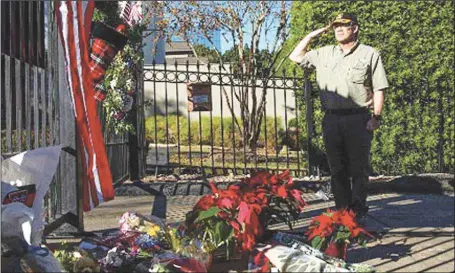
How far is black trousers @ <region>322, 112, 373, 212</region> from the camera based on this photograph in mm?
4008

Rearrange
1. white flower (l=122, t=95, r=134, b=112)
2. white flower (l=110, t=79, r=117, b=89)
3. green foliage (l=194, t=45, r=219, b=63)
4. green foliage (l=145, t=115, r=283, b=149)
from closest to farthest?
1. white flower (l=110, t=79, r=117, b=89)
2. white flower (l=122, t=95, r=134, b=112)
3. green foliage (l=194, t=45, r=219, b=63)
4. green foliage (l=145, t=115, r=283, b=149)

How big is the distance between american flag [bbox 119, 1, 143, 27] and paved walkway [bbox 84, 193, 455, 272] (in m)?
2.22

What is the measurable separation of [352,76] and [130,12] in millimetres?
3732

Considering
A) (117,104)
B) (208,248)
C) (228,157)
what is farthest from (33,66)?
(228,157)

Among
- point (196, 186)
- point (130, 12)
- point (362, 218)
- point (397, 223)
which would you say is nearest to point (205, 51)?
point (130, 12)

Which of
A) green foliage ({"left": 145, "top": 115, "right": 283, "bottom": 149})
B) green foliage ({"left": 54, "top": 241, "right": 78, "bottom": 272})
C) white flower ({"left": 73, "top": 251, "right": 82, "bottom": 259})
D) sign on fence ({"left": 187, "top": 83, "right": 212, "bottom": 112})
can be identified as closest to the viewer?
green foliage ({"left": 54, "top": 241, "right": 78, "bottom": 272})

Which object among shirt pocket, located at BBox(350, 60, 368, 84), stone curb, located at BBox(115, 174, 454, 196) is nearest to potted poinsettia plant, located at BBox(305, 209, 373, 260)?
shirt pocket, located at BBox(350, 60, 368, 84)

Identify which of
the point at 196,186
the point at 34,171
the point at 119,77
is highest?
the point at 119,77

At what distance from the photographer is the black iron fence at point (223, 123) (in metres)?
7.76

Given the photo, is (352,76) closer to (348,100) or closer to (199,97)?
(348,100)

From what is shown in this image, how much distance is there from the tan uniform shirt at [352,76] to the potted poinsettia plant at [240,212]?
159 cm

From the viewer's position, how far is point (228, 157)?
12.1 m

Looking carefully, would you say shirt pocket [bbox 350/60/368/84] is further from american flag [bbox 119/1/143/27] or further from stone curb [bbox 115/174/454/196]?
american flag [bbox 119/1/143/27]

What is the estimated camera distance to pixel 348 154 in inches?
163
